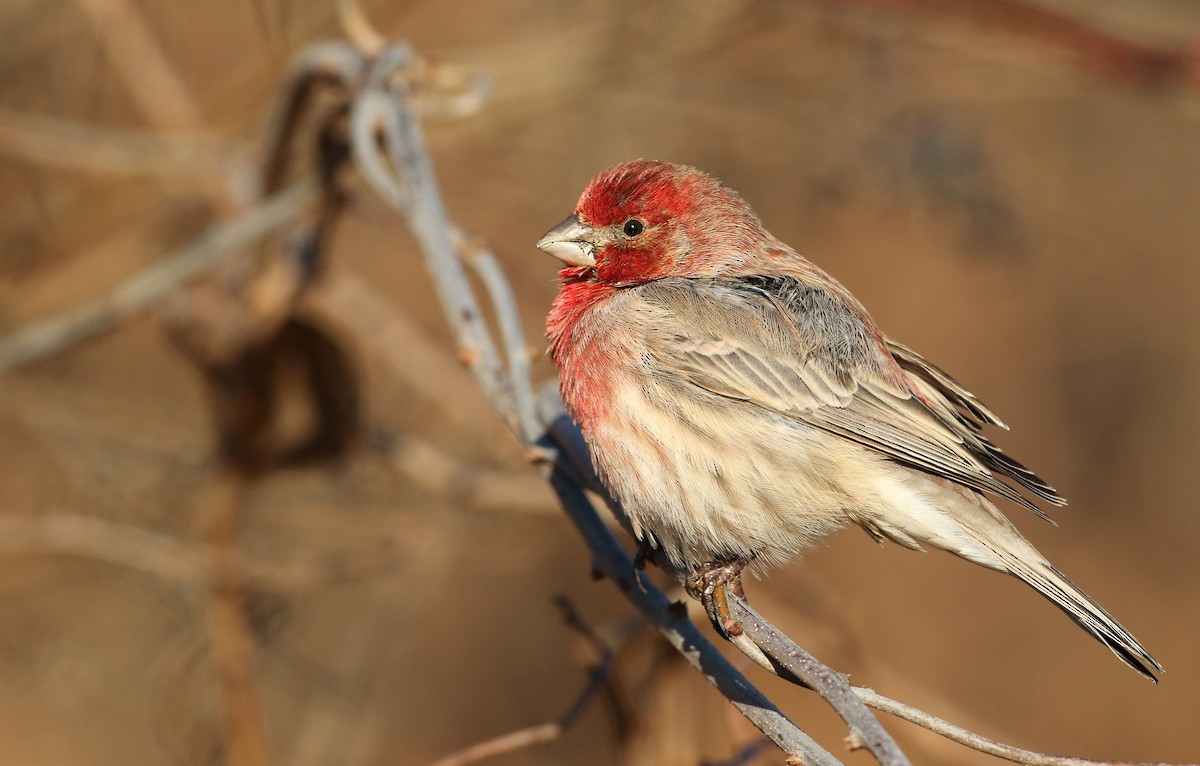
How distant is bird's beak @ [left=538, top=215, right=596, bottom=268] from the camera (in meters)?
3.79

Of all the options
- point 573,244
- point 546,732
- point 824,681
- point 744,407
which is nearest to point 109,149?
point 573,244

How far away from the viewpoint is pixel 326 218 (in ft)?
14.6

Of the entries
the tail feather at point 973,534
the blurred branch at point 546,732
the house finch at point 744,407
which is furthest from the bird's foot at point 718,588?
the tail feather at point 973,534

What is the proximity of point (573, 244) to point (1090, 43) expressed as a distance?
8.37ft

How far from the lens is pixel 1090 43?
4.86 metres

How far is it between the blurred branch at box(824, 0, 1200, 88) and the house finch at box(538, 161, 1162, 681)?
1.85 metres

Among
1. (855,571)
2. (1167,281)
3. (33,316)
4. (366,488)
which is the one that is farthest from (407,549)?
(1167,281)

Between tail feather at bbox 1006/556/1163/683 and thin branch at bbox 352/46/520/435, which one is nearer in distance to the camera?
tail feather at bbox 1006/556/1163/683

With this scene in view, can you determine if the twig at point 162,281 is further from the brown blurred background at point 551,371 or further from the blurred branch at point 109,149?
the blurred branch at point 109,149

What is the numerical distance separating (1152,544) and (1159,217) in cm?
261

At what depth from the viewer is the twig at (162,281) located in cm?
399

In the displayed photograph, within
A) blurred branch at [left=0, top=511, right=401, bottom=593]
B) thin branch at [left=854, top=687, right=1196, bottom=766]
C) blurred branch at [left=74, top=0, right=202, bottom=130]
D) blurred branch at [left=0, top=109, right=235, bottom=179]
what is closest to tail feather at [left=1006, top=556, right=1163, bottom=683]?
thin branch at [left=854, top=687, right=1196, bottom=766]

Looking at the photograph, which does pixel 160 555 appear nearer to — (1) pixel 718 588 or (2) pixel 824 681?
(1) pixel 718 588

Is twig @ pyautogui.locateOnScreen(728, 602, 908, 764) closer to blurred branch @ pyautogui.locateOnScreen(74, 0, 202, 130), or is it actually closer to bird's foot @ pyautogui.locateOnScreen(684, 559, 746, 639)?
bird's foot @ pyautogui.locateOnScreen(684, 559, 746, 639)
